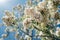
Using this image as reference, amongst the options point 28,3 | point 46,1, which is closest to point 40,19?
point 46,1

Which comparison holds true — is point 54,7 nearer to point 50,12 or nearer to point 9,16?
point 50,12

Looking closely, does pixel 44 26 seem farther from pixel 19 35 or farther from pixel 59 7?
pixel 19 35

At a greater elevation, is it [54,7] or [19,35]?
[19,35]

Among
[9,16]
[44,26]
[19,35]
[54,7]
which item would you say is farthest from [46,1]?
[19,35]

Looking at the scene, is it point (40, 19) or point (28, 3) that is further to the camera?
point (28, 3)

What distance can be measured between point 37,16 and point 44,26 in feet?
1.18

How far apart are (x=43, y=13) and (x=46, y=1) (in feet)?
1.01

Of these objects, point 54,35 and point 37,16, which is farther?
point 54,35

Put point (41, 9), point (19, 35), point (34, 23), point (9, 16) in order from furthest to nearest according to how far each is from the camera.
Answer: point (19, 35)
point (9, 16)
point (34, 23)
point (41, 9)

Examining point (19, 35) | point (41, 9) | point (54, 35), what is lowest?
point (54, 35)

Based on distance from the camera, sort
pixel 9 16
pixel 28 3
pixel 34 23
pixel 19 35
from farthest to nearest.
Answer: pixel 19 35, pixel 28 3, pixel 9 16, pixel 34 23

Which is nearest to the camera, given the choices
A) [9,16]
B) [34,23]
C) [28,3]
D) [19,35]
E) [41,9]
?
[41,9]

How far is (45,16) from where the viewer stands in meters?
4.86

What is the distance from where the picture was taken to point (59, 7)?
507 cm
